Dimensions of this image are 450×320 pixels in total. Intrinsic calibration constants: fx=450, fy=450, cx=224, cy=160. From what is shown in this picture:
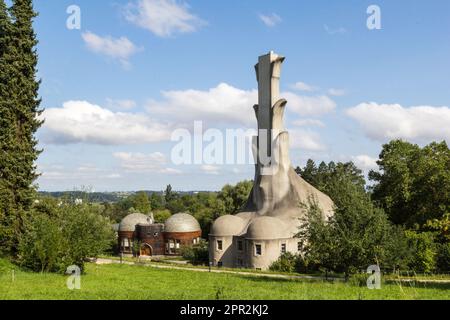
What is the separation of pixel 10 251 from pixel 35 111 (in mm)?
9701

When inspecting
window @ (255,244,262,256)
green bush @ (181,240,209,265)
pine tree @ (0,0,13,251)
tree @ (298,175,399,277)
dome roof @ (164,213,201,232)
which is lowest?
green bush @ (181,240,209,265)

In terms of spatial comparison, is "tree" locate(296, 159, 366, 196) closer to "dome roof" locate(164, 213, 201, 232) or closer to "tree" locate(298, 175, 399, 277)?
"dome roof" locate(164, 213, 201, 232)

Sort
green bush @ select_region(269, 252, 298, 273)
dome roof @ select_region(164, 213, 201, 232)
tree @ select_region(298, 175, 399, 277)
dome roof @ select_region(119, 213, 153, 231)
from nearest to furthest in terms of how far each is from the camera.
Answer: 1. tree @ select_region(298, 175, 399, 277)
2. green bush @ select_region(269, 252, 298, 273)
3. dome roof @ select_region(164, 213, 201, 232)
4. dome roof @ select_region(119, 213, 153, 231)

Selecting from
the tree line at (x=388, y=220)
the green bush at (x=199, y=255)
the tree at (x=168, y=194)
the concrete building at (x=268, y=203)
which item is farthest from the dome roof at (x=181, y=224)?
the tree at (x=168, y=194)

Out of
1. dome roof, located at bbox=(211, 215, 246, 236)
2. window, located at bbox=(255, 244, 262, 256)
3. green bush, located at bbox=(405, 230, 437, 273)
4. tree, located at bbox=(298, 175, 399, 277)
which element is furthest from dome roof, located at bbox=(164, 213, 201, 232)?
tree, located at bbox=(298, 175, 399, 277)

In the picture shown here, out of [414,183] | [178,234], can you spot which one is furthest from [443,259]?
[178,234]

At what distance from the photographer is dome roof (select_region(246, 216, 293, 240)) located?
145ft

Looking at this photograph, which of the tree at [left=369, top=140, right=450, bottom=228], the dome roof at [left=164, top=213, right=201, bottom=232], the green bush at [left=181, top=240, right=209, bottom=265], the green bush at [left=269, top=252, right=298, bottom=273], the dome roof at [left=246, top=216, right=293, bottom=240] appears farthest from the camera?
the dome roof at [left=164, top=213, right=201, bottom=232]

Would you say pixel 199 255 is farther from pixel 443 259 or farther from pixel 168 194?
pixel 168 194

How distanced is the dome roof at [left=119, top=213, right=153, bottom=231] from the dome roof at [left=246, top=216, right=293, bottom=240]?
23.9 metres
